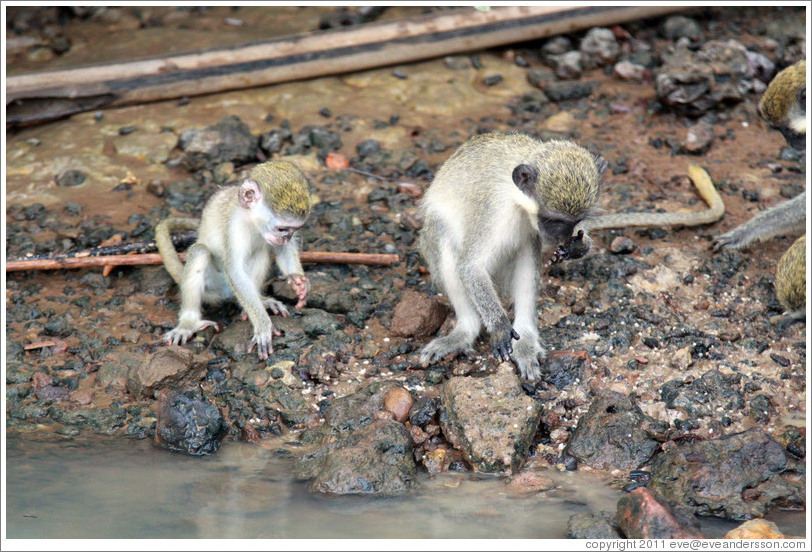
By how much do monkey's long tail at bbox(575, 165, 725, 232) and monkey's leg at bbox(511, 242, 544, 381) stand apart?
71 centimetres

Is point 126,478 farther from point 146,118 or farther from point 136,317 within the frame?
point 146,118

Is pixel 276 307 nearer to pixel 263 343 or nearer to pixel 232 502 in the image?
pixel 263 343

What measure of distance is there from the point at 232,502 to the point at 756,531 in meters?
2.56

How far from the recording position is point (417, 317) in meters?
6.04

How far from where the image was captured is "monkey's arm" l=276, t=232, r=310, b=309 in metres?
6.04

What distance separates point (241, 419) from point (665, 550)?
2.58m

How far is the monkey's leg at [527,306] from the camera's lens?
5.67 meters

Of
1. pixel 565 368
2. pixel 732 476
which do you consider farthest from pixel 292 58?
pixel 732 476

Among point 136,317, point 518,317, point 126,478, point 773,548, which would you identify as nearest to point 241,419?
point 126,478

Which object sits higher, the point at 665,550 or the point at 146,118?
the point at 146,118

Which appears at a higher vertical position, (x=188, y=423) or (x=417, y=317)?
(x=188, y=423)

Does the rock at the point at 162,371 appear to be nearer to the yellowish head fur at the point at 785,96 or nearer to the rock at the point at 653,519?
the rock at the point at 653,519

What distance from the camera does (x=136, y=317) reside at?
6289 millimetres

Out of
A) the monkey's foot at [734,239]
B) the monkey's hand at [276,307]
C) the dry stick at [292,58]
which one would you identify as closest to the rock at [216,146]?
the dry stick at [292,58]
